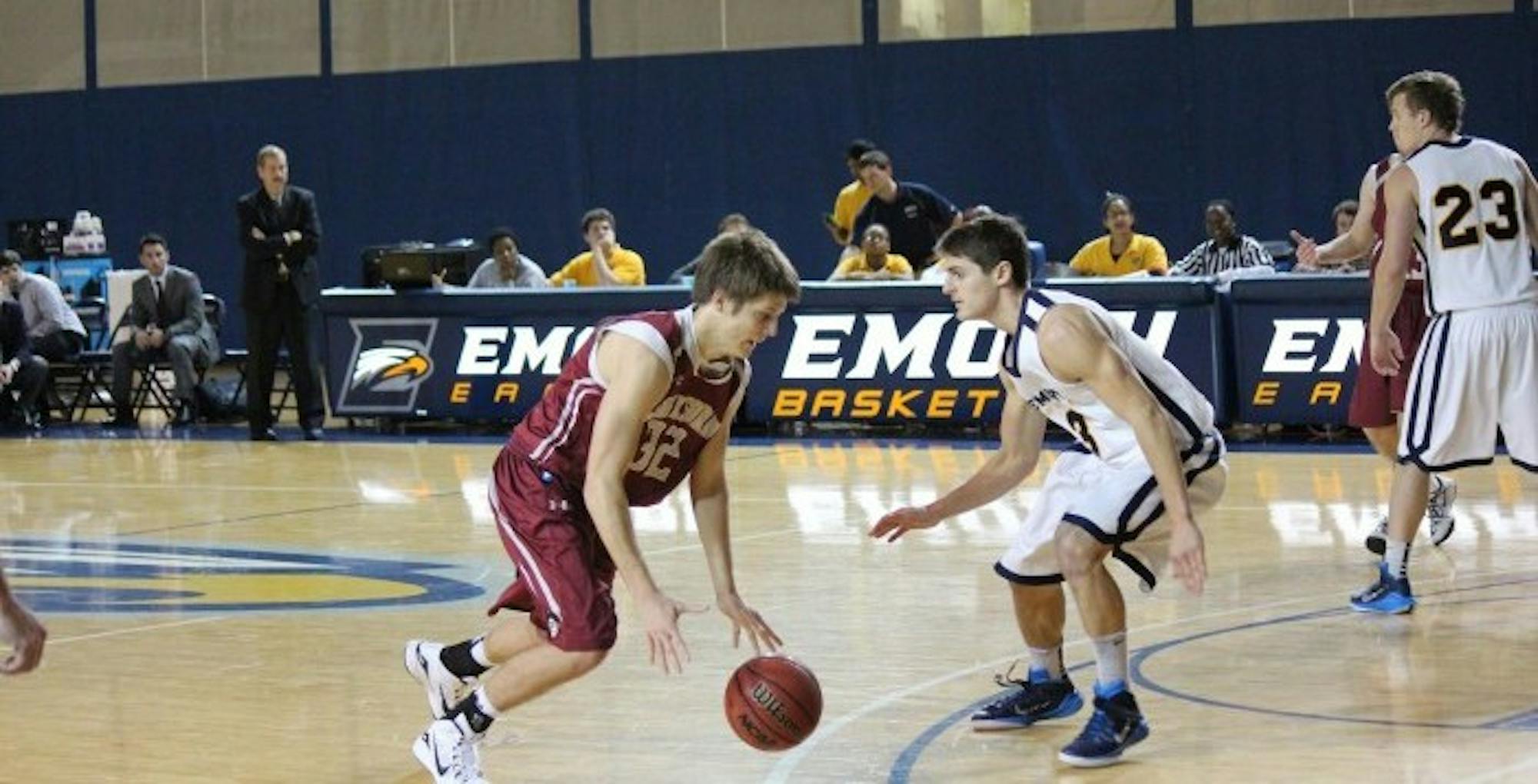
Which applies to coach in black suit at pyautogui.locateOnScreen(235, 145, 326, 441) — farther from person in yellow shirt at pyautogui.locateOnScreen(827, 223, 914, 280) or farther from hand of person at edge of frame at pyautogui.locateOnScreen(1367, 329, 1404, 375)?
hand of person at edge of frame at pyautogui.locateOnScreen(1367, 329, 1404, 375)

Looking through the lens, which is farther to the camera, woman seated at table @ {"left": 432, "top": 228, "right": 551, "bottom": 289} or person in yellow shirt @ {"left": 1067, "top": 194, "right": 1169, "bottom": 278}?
woman seated at table @ {"left": 432, "top": 228, "right": 551, "bottom": 289}

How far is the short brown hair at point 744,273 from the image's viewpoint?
540 cm

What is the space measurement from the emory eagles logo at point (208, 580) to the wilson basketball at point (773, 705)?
3622 mm

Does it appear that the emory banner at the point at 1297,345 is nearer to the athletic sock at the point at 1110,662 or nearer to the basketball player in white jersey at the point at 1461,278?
the basketball player in white jersey at the point at 1461,278

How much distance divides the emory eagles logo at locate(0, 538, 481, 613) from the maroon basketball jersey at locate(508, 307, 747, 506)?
3.24 meters

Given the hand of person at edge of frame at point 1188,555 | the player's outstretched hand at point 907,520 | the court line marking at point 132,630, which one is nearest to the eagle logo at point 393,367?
the court line marking at point 132,630

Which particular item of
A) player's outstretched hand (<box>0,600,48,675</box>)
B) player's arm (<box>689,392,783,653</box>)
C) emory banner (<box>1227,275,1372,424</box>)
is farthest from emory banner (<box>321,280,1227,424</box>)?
player's outstretched hand (<box>0,600,48,675</box>)

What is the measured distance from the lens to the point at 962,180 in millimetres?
21016

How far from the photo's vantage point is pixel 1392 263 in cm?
800

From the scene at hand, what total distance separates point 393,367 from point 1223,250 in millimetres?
5980

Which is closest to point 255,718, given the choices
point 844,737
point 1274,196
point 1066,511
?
point 844,737

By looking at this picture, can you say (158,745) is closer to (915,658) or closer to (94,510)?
(915,658)

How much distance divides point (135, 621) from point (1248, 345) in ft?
25.7

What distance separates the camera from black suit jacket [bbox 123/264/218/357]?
18250 mm
